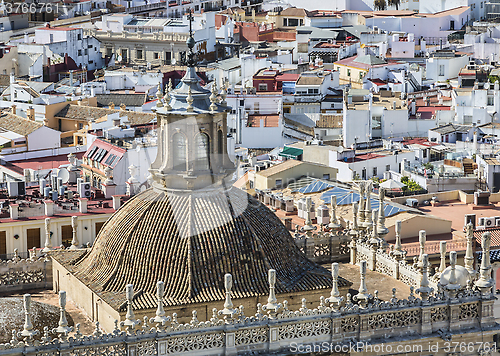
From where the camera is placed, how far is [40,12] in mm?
162750

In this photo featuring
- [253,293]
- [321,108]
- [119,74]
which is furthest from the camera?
[119,74]

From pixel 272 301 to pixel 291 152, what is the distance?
52649 mm

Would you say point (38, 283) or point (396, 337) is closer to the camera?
point (396, 337)

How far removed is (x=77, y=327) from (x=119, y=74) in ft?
293

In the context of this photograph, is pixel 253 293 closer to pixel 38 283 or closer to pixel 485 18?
pixel 38 283

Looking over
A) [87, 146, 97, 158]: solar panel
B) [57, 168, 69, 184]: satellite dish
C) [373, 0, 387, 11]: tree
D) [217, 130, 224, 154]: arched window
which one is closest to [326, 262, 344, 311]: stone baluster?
[217, 130, 224, 154]: arched window

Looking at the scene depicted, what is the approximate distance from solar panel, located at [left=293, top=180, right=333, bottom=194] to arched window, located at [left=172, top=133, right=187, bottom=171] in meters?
33.9

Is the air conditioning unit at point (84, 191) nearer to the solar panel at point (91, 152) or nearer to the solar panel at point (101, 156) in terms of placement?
the solar panel at point (101, 156)

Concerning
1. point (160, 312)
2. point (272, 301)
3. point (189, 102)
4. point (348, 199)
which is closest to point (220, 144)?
point (189, 102)

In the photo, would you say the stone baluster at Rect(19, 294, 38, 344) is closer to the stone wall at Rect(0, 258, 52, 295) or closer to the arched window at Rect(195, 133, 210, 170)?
the arched window at Rect(195, 133, 210, 170)

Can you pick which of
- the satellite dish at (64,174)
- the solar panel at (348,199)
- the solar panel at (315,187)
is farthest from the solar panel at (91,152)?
the solar panel at (348,199)

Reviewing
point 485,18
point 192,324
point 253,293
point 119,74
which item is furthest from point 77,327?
point 485,18

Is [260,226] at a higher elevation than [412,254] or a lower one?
higher

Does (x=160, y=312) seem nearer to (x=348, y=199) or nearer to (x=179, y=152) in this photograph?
(x=179, y=152)
